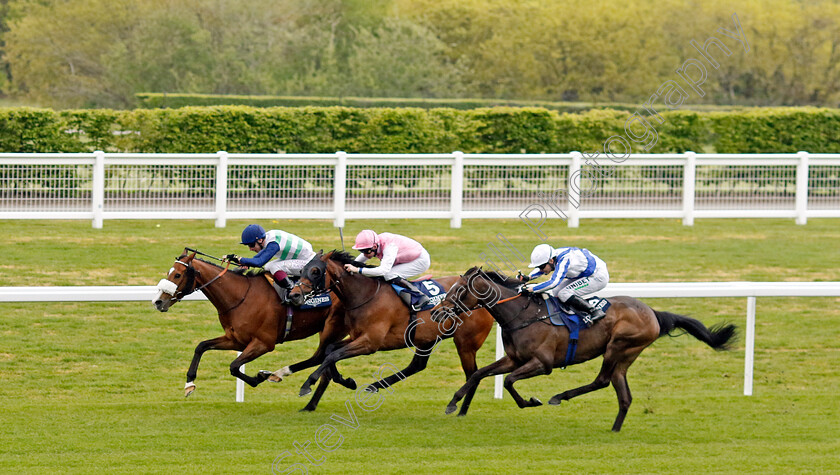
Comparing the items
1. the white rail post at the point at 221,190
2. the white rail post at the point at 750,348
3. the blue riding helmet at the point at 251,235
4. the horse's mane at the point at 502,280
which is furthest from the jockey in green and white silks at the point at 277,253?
the white rail post at the point at 221,190

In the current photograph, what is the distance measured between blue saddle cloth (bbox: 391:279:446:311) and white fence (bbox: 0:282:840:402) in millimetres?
515

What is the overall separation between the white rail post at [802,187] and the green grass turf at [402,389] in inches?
35.3

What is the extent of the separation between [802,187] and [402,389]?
7468mm

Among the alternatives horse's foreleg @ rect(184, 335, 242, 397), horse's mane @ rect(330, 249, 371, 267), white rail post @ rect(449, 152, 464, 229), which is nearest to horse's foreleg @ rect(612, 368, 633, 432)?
horse's mane @ rect(330, 249, 371, 267)

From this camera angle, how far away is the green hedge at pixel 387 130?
13852mm

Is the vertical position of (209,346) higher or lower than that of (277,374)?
higher

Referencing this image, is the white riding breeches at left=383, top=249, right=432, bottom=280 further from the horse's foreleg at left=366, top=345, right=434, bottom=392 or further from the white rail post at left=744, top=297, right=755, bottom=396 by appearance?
the white rail post at left=744, top=297, right=755, bottom=396

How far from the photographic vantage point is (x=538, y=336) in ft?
22.0

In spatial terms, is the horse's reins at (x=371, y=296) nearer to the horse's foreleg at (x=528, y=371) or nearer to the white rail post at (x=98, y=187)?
the horse's foreleg at (x=528, y=371)

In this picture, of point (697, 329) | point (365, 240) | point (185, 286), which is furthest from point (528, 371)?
point (185, 286)

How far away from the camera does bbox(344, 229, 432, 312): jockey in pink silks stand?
6.95 meters

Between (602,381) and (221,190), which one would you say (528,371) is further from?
(221,190)

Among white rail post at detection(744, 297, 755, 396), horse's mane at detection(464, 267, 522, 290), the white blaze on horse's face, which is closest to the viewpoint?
the white blaze on horse's face

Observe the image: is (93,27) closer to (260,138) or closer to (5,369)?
(260,138)
